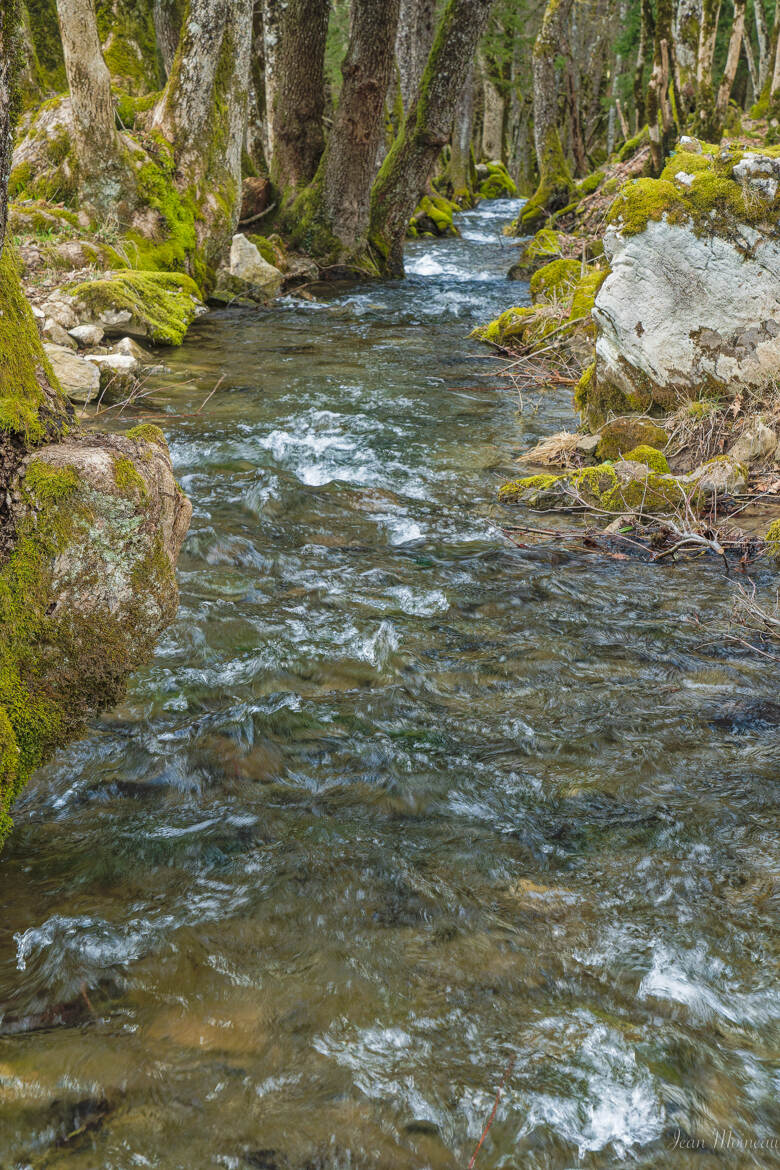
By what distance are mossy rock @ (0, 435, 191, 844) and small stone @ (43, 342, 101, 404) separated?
4605 mm

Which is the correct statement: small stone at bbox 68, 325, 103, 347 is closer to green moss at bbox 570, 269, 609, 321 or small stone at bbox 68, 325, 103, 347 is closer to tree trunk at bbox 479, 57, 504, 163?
green moss at bbox 570, 269, 609, 321

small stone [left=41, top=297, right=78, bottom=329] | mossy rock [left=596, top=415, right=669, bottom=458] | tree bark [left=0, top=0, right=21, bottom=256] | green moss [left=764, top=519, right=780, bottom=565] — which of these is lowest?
green moss [left=764, top=519, right=780, bottom=565]

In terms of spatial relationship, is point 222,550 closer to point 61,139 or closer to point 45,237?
point 45,237

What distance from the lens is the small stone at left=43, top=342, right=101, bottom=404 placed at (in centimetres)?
714

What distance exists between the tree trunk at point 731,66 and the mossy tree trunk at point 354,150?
18.4 feet

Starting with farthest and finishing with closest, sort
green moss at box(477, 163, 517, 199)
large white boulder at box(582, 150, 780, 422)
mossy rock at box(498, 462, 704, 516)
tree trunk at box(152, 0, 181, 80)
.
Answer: green moss at box(477, 163, 517, 199)
tree trunk at box(152, 0, 181, 80)
large white boulder at box(582, 150, 780, 422)
mossy rock at box(498, 462, 704, 516)

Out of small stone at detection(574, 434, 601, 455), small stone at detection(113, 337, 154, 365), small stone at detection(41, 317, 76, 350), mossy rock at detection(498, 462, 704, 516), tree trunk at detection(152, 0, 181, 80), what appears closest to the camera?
mossy rock at detection(498, 462, 704, 516)

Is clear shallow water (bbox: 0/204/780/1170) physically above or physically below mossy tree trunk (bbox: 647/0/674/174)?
below

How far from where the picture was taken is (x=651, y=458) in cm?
582

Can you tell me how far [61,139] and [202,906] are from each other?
476 inches

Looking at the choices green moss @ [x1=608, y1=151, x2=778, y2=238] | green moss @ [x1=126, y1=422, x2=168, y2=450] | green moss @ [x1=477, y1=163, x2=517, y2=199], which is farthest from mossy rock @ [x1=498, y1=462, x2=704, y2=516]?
green moss @ [x1=477, y1=163, x2=517, y2=199]

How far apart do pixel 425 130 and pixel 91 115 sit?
5.78m

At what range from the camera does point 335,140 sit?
45.5 feet

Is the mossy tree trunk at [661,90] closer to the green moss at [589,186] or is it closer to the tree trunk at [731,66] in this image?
the tree trunk at [731,66]
